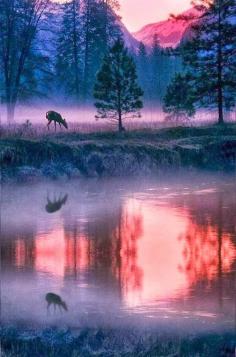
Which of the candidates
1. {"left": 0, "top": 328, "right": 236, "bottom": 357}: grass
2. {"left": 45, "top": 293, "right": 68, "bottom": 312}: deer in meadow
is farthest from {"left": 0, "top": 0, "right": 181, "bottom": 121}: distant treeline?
{"left": 0, "top": 328, "right": 236, "bottom": 357}: grass

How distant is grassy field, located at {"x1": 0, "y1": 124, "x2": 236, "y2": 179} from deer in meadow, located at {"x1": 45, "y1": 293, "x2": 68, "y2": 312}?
14.2 metres

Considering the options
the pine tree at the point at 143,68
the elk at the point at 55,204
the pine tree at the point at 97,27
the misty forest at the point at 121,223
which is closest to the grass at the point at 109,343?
the misty forest at the point at 121,223

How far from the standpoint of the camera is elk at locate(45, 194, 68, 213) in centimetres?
2078

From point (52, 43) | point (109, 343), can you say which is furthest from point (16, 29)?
point (109, 343)

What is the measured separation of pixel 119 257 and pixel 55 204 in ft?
25.0

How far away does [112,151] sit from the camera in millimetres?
29406

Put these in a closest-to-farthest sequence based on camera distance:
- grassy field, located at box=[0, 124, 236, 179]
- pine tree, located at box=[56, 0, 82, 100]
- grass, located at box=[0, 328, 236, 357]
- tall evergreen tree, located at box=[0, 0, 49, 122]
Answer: grass, located at box=[0, 328, 236, 357] → grassy field, located at box=[0, 124, 236, 179] → tall evergreen tree, located at box=[0, 0, 49, 122] → pine tree, located at box=[56, 0, 82, 100]

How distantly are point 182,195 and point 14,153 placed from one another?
616 centimetres

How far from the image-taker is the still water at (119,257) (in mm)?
10617

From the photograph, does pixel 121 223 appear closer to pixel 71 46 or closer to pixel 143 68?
pixel 71 46

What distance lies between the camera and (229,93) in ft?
132

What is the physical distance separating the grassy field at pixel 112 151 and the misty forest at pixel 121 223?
2.0 inches

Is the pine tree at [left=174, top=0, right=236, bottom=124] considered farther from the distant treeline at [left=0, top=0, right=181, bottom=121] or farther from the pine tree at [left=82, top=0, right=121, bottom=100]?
the pine tree at [left=82, top=0, right=121, bottom=100]

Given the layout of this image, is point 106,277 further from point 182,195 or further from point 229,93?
point 229,93
